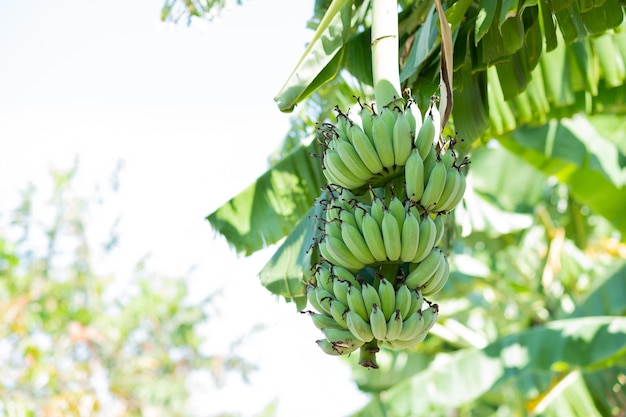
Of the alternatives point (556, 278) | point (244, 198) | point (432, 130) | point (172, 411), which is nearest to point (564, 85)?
point (244, 198)

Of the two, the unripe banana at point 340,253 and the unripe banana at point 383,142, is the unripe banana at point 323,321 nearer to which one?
the unripe banana at point 340,253

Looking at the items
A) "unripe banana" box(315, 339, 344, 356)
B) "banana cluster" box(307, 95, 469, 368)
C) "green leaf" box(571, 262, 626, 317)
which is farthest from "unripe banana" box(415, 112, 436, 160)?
"green leaf" box(571, 262, 626, 317)

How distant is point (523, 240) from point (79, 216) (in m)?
5.96

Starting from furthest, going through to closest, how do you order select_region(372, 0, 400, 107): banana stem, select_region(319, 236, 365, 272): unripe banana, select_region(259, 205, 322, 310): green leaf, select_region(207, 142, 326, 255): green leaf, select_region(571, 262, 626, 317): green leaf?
select_region(571, 262, 626, 317): green leaf → select_region(207, 142, 326, 255): green leaf → select_region(259, 205, 322, 310): green leaf → select_region(372, 0, 400, 107): banana stem → select_region(319, 236, 365, 272): unripe banana

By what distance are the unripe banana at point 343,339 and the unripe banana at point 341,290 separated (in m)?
0.08

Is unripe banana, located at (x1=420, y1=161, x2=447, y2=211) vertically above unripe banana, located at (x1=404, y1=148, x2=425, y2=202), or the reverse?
unripe banana, located at (x1=404, y1=148, x2=425, y2=202)

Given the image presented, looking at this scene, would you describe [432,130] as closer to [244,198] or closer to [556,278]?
[244,198]

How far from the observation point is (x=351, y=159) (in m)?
1.57

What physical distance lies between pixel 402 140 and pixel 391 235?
22 centimetres

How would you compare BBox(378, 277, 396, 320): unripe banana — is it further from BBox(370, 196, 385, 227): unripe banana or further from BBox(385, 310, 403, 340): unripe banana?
BBox(370, 196, 385, 227): unripe banana

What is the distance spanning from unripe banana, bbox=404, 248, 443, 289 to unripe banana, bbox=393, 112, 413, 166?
0.22 m

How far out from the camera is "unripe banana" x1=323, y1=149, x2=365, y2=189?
1.59m

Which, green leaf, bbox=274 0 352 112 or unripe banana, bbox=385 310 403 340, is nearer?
unripe banana, bbox=385 310 403 340

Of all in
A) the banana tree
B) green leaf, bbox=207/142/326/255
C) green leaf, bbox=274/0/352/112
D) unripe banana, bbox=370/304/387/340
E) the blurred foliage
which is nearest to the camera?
unripe banana, bbox=370/304/387/340
